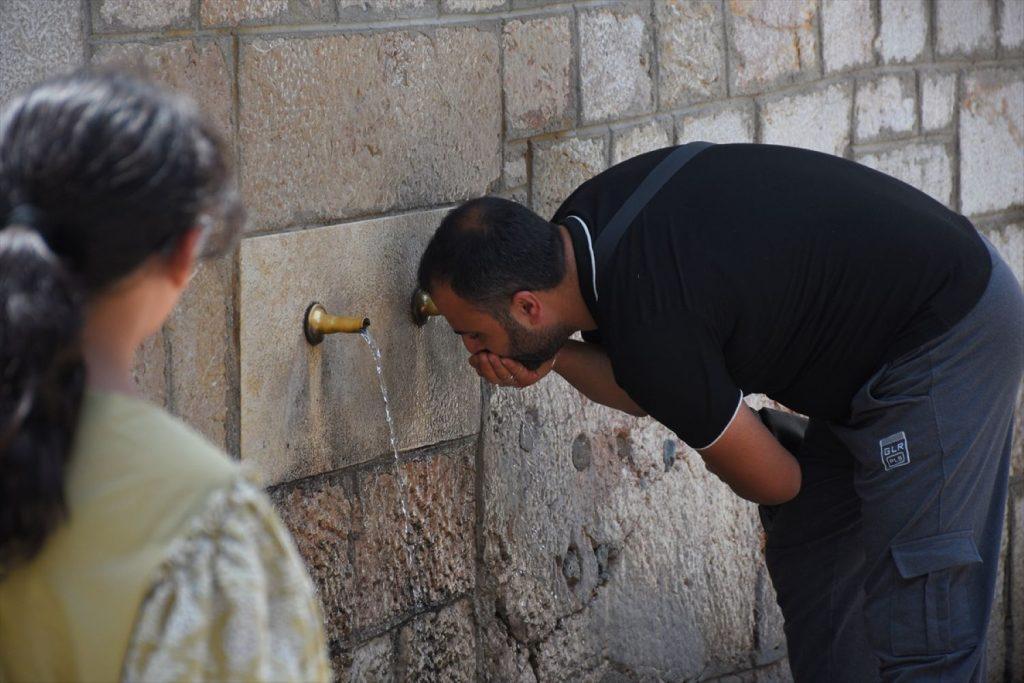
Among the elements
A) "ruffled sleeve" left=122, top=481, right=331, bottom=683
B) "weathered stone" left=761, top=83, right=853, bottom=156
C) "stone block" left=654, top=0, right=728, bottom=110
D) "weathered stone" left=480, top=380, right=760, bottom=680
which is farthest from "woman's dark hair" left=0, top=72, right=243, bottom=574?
"weathered stone" left=761, top=83, right=853, bottom=156

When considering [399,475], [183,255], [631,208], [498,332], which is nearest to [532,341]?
[498,332]

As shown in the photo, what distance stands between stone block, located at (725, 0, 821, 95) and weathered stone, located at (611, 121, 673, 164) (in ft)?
1.03

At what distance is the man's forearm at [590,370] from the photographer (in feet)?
9.56

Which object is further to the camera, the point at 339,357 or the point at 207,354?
the point at 339,357

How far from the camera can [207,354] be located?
2.51 m

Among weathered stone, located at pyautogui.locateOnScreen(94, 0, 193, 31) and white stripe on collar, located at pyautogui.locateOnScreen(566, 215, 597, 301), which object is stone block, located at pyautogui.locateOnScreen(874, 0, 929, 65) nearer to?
white stripe on collar, located at pyautogui.locateOnScreen(566, 215, 597, 301)

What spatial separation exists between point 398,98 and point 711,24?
1.17 meters

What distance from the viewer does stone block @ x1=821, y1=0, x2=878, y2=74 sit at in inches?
155

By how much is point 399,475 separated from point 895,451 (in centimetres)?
105

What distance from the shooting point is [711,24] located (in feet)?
11.8

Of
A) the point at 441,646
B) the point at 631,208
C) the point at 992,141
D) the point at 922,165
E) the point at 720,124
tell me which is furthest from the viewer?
the point at 992,141

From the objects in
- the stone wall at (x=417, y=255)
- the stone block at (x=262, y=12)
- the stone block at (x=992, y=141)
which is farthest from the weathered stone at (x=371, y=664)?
the stone block at (x=992, y=141)

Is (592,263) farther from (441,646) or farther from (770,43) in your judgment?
(770,43)

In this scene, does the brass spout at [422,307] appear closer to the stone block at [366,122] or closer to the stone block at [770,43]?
the stone block at [366,122]
